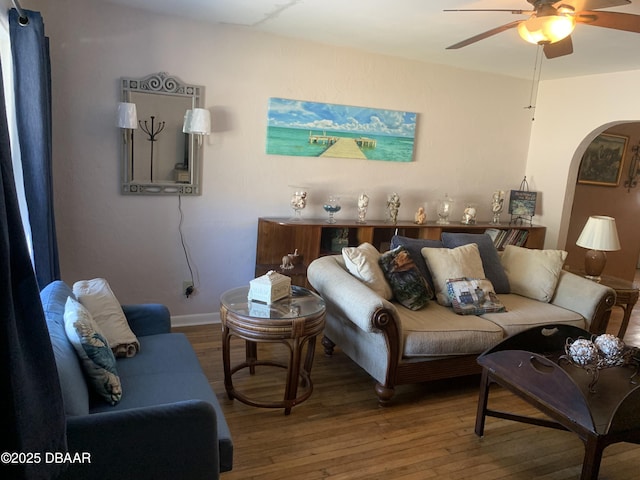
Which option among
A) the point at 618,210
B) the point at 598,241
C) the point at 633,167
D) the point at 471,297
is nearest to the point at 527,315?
the point at 471,297

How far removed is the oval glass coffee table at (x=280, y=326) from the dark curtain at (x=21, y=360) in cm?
129

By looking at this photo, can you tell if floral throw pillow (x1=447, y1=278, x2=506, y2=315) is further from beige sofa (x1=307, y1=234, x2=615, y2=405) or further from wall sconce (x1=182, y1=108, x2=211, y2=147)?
wall sconce (x1=182, y1=108, x2=211, y2=147)

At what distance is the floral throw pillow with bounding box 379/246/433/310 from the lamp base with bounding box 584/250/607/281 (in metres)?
1.74

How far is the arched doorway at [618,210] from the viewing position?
18.0 ft

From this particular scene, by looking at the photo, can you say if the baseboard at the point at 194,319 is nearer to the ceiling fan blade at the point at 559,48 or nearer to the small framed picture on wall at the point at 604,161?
the ceiling fan blade at the point at 559,48

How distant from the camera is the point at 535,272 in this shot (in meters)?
3.50

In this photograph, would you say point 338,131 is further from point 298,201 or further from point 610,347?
point 610,347

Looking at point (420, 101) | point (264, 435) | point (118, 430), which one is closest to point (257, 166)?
point (420, 101)

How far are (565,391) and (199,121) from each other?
2.80 m

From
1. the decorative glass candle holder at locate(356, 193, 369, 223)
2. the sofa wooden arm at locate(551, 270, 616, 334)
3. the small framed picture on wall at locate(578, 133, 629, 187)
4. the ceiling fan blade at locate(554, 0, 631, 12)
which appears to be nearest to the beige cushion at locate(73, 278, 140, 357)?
the decorative glass candle holder at locate(356, 193, 369, 223)

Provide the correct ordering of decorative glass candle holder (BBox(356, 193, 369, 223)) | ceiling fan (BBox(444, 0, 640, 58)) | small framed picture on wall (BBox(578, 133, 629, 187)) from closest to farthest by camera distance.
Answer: ceiling fan (BBox(444, 0, 640, 58))
decorative glass candle holder (BBox(356, 193, 369, 223))
small framed picture on wall (BBox(578, 133, 629, 187))

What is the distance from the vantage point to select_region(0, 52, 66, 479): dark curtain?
927 millimetres

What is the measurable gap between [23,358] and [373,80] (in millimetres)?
3618

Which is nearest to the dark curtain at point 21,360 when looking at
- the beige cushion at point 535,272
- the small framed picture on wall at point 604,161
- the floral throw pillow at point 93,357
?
the floral throw pillow at point 93,357
